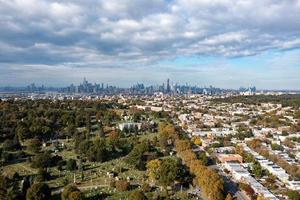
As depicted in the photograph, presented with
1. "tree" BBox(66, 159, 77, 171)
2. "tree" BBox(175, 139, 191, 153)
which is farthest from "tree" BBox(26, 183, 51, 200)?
"tree" BBox(175, 139, 191, 153)

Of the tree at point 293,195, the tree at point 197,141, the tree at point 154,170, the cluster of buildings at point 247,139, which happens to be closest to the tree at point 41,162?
the tree at point 154,170

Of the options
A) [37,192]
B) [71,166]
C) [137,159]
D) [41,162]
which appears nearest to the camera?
[37,192]

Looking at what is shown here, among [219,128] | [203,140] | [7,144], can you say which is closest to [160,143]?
[203,140]

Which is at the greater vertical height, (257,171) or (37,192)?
(37,192)

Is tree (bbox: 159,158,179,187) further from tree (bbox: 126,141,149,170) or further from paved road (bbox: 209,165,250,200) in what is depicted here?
tree (bbox: 126,141,149,170)

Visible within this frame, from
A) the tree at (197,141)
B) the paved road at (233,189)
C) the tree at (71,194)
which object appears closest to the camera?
the tree at (71,194)

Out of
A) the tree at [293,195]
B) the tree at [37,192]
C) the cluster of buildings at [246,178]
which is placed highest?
the tree at [37,192]

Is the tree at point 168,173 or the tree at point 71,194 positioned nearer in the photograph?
the tree at point 71,194

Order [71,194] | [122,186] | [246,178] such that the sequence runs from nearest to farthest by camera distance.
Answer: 1. [71,194]
2. [122,186]
3. [246,178]

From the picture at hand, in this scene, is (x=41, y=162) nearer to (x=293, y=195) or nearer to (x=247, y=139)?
(x=293, y=195)

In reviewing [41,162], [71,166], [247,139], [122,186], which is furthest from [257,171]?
[41,162]

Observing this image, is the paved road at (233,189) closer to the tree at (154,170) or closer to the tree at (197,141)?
the tree at (154,170)

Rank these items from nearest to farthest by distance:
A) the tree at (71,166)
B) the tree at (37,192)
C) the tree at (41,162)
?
the tree at (37,192) → the tree at (71,166) → the tree at (41,162)
